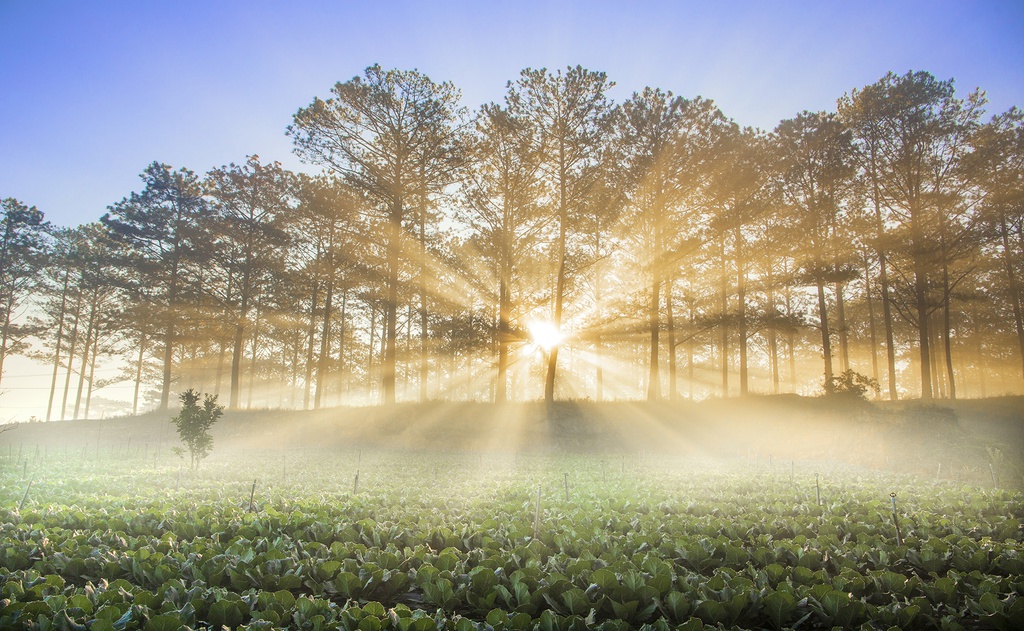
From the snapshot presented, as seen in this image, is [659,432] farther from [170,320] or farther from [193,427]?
[170,320]

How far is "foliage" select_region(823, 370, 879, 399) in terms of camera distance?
779 inches

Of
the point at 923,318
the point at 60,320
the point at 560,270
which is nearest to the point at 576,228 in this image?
the point at 560,270

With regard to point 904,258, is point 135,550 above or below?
below

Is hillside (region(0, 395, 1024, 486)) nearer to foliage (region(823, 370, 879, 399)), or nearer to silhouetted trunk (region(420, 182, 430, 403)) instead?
foliage (region(823, 370, 879, 399))

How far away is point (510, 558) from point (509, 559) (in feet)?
0.10

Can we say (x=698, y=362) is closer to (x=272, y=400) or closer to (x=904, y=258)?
(x=904, y=258)

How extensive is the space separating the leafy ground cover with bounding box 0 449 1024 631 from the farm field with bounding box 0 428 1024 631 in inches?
0.9

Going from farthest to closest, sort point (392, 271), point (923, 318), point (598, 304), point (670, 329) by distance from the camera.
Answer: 1. point (598, 304)
2. point (392, 271)
3. point (670, 329)
4. point (923, 318)

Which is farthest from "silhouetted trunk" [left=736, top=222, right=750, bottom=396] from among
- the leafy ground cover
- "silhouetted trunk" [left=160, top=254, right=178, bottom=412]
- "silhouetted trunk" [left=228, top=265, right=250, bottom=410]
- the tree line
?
"silhouetted trunk" [left=160, top=254, right=178, bottom=412]

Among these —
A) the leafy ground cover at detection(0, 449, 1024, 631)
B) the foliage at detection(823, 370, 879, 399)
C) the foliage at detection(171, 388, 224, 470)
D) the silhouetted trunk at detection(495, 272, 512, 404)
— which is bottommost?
the leafy ground cover at detection(0, 449, 1024, 631)

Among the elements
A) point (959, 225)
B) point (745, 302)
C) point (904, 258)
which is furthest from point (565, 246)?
point (959, 225)

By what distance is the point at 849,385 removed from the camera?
66.1ft

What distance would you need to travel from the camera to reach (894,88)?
24359 mm

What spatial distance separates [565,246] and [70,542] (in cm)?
2194
